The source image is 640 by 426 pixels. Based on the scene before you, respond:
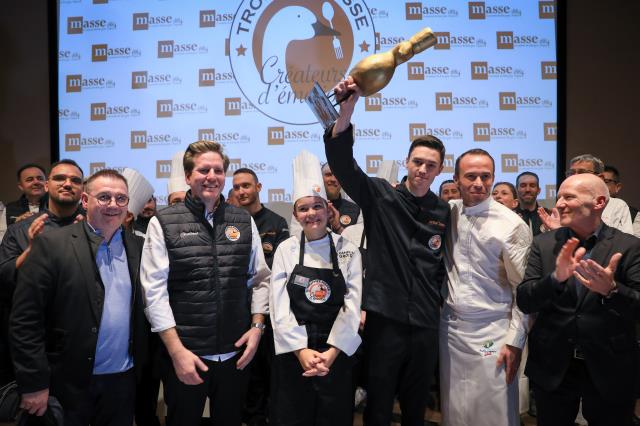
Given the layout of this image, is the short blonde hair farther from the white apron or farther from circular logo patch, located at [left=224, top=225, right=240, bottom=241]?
the white apron

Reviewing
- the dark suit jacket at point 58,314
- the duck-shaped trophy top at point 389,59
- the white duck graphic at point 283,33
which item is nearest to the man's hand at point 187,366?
the dark suit jacket at point 58,314

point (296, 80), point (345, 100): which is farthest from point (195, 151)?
point (296, 80)

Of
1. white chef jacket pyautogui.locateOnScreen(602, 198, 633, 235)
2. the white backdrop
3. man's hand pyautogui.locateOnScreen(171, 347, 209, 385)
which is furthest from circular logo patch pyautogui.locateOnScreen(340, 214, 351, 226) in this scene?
man's hand pyautogui.locateOnScreen(171, 347, 209, 385)

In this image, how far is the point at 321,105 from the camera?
7.68 ft

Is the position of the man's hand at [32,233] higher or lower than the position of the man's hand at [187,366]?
higher

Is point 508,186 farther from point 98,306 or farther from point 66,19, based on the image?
point 66,19

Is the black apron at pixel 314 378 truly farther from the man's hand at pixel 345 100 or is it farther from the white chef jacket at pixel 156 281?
the man's hand at pixel 345 100

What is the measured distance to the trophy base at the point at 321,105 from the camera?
2.28 meters

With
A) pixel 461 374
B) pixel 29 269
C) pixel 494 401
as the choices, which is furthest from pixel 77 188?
pixel 494 401

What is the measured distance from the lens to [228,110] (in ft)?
18.5

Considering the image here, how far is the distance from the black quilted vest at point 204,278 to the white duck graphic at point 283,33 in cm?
328

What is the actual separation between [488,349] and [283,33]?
3.95m

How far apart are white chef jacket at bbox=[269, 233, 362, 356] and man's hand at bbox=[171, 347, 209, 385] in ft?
1.27

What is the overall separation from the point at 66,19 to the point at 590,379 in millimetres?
5842
